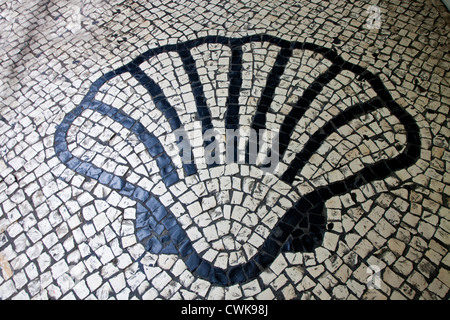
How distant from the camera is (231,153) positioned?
2.50 meters

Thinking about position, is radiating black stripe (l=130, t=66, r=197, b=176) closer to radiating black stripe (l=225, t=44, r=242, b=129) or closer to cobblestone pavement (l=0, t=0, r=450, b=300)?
cobblestone pavement (l=0, t=0, r=450, b=300)

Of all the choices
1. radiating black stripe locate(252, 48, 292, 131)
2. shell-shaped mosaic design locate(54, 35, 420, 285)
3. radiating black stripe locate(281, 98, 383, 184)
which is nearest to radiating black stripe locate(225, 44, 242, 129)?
shell-shaped mosaic design locate(54, 35, 420, 285)

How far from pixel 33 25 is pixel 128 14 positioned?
108 cm

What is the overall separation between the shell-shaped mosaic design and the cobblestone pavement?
0.04ft

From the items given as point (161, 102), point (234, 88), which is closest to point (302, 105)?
point (234, 88)

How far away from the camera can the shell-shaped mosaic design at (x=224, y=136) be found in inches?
85.7

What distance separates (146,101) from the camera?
9.29 feet

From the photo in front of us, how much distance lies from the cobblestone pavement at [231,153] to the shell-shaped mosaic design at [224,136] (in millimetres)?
12

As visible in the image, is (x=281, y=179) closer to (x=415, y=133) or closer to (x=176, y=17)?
(x=415, y=133)

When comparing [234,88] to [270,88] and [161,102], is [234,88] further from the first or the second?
[161,102]

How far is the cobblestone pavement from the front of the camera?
2064 mm

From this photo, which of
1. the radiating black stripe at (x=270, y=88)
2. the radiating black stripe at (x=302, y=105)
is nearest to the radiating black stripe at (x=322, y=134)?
the radiating black stripe at (x=302, y=105)

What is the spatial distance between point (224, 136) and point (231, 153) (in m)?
0.17

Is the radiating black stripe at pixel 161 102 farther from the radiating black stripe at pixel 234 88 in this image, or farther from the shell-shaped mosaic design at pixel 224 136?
the radiating black stripe at pixel 234 88
